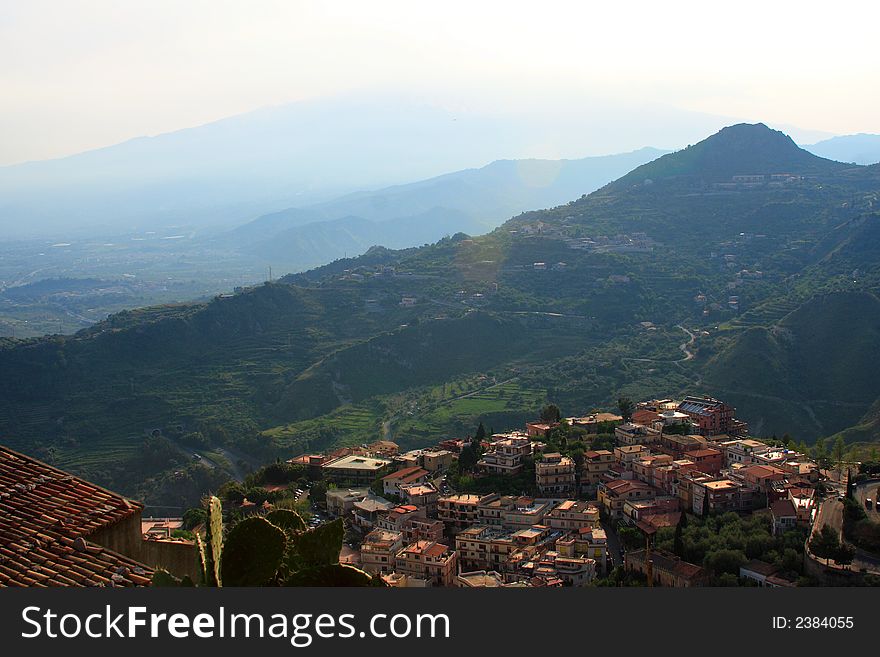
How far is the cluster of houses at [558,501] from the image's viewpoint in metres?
18.3

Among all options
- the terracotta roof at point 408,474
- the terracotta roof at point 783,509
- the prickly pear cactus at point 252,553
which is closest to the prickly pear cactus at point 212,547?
the prickly pear cactus at point 252,553

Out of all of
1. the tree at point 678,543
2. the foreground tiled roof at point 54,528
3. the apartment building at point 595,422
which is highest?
the foreground tiled roof at point 54,528

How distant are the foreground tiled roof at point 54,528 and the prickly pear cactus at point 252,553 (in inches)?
44.4

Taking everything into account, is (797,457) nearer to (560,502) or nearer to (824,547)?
(560,502)

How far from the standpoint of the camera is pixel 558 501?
2253 centimetres

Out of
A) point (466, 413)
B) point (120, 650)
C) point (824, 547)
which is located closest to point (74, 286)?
point (466, 413)

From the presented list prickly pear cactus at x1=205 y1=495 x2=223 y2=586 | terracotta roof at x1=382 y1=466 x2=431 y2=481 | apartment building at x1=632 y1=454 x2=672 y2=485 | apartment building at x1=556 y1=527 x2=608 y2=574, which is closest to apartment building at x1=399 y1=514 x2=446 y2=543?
apartment building at x1=556 y1=527 x2=608 y2=574

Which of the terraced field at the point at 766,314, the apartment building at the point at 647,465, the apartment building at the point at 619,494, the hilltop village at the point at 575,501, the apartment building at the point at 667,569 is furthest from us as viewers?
the terraced field at the point at 766,314

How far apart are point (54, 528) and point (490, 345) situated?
47407 millimetres

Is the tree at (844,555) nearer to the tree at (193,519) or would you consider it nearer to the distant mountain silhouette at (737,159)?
the tree at (193,519)

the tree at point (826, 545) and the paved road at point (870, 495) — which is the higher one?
the tree at point (826, 545)

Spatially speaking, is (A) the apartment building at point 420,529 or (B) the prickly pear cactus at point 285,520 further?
(A) the apartment building at point 420,529

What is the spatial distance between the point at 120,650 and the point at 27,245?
193 metres

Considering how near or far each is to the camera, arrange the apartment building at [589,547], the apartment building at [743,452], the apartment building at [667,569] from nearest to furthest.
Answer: the apartment building at [667,569] < the apartment building at [589,547] < the apartment building at [743,452]
